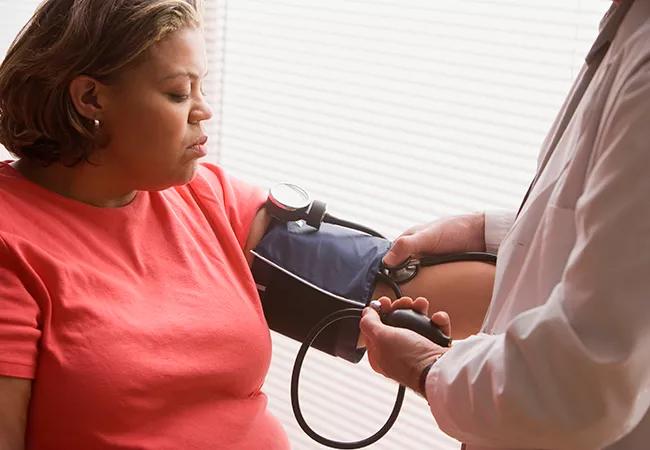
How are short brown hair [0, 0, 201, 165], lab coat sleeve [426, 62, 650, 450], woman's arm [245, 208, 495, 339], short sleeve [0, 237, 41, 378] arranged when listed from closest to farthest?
1. lab coat sleeve [426, 62, 650, 450]
2. short sleeve [0, 237, 41, 378]
3. short brown hair [0, 0, 201, 165]
4. woman's arm [245, 208, 495, 339]

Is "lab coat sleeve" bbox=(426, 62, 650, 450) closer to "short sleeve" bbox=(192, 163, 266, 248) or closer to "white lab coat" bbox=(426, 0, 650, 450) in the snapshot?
"white lab coat" bbox=(426, 0, 650, 450)

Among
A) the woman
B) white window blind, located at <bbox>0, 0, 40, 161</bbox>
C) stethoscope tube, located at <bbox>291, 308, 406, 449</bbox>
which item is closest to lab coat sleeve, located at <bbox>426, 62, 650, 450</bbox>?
stethoscope tube, located at <bbox>291, 308, 406, 449</bbox>

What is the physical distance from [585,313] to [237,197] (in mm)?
908

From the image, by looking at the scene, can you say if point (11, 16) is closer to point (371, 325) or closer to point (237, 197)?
point (237, 197)

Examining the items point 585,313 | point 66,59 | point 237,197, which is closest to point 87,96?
point 66,59

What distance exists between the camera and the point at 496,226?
5.07ft

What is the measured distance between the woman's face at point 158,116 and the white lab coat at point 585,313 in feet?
2.11

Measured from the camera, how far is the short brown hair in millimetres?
1441

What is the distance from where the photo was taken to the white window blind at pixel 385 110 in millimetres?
1839

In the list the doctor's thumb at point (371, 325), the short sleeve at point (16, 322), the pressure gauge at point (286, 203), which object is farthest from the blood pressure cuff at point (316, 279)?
the short sleeve at point (16, 322)

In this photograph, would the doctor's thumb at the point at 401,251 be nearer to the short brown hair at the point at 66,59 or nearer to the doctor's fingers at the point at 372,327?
the doctor's fingers at the point at 372,327

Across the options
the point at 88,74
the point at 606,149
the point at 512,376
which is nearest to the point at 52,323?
the point at 88,74

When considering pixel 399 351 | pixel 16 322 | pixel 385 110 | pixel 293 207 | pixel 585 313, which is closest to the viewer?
pixel 585 313

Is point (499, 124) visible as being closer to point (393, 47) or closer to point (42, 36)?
point (393, 47)
